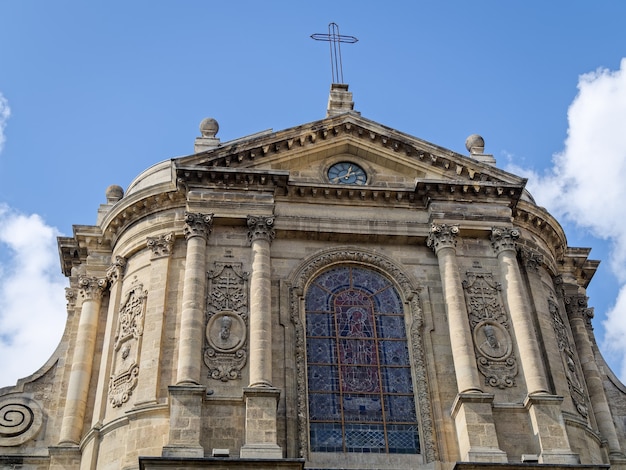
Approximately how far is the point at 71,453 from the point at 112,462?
2.04 m

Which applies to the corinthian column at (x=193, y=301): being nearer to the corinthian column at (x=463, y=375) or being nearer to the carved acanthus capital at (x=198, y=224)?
the carved acanthus capital at (x=198, y=224)

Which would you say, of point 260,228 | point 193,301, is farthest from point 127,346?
point 260,228

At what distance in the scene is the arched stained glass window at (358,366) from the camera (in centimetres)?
2142

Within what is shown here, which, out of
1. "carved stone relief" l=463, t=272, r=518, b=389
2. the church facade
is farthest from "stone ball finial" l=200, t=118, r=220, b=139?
"carved stone relief" l=463, t=272, r=518, b=389

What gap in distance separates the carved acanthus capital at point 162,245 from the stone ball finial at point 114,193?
15.6ft

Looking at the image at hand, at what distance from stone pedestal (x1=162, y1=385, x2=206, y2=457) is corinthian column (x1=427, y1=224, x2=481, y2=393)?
6.41 m

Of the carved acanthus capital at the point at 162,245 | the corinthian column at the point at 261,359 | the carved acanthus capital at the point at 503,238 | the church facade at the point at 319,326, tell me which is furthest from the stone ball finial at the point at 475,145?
the carved acanthus capital at the point at 162,245

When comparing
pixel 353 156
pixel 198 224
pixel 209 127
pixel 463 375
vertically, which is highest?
pixel 209 127

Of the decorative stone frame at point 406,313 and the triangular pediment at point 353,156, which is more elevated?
the triangular pediment at point 353,156

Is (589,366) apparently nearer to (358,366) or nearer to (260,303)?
(358,366)

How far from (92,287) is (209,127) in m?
5.89

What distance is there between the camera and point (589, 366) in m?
26.4

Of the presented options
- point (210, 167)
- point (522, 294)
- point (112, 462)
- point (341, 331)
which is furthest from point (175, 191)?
point (522, 294)

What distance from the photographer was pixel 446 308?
23.4 metres
